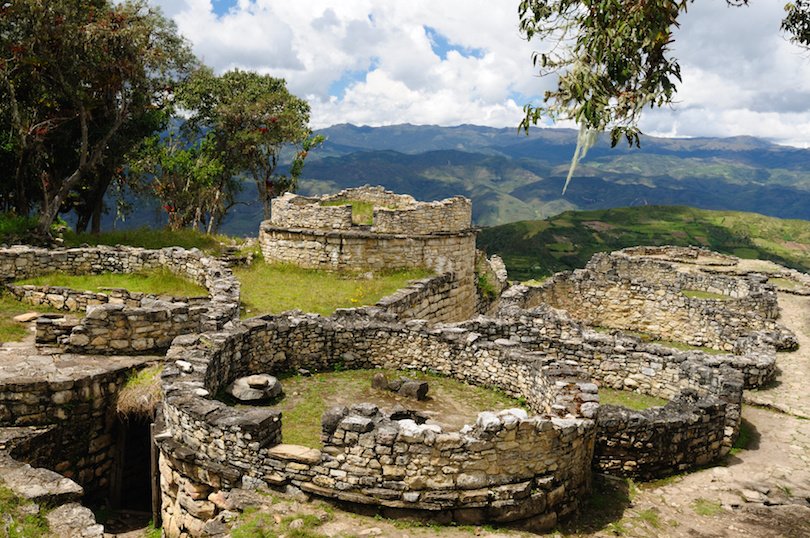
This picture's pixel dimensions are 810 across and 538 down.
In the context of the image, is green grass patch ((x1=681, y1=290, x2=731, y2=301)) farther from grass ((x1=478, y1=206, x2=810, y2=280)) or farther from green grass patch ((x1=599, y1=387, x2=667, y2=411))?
grass ((x1=478, y1=206, x2=810, y2=280))

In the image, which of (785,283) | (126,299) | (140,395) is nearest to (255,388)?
(140,395)

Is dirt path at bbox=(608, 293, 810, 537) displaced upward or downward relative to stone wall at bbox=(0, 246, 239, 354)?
downward

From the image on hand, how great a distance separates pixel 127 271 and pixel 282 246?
5.93m

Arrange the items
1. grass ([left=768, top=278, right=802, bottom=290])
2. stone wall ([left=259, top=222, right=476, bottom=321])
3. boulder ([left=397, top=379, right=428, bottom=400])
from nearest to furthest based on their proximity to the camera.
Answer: boulder ([left=397, top=379, right=428, bottom=400]) → stone wall ([left=259, top=222, right=476, bottom=321]) → grass ([left=768, top=278, right=802, bottom=290])

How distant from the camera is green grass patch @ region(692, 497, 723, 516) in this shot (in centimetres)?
914

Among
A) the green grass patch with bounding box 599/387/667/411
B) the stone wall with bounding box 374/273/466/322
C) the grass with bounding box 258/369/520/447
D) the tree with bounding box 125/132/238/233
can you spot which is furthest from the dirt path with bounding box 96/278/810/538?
the tree with bounding box 125/132/238/233

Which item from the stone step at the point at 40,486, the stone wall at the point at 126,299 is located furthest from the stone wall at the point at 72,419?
Result: the stone step at the point at 40,486

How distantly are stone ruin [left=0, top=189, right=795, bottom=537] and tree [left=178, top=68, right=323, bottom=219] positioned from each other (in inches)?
844

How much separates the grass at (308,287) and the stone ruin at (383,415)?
4.80ft

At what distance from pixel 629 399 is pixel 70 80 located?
23.8 metres

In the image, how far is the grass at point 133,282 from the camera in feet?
58.5

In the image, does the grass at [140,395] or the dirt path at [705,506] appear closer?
the dirt path at [705,506]

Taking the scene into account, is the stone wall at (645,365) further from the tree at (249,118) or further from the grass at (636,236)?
the grass at (636,236)

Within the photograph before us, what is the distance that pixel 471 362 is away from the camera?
42.3ft
